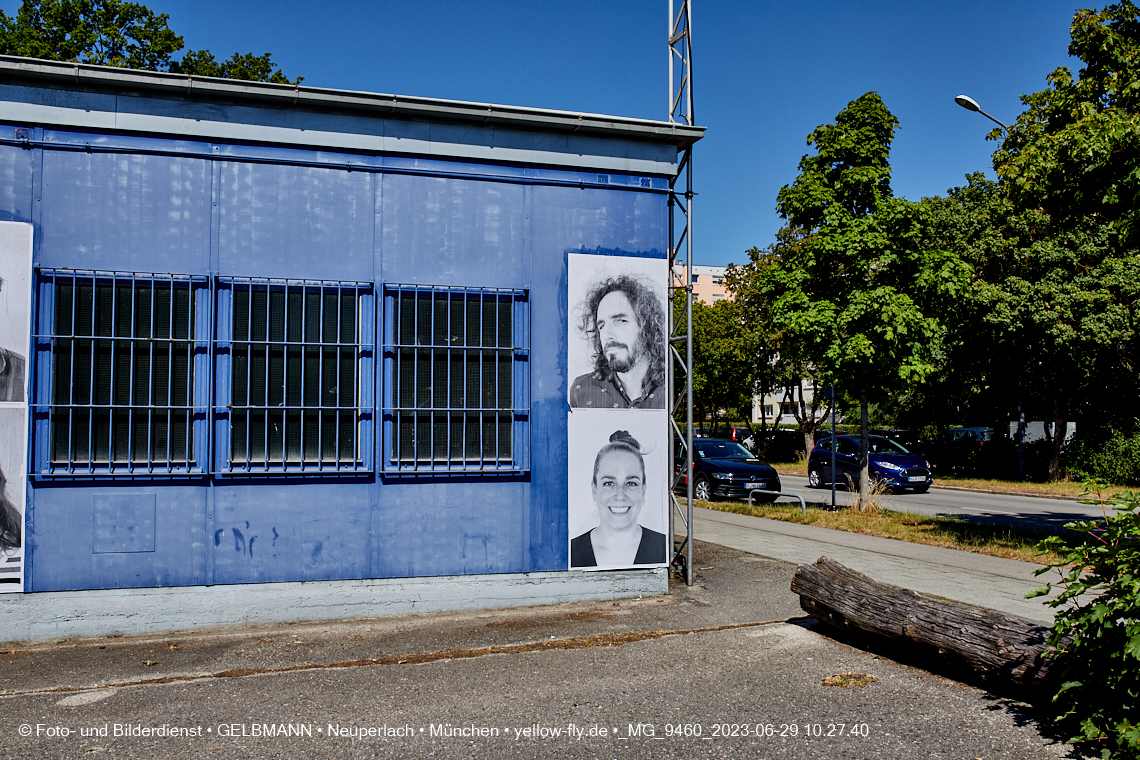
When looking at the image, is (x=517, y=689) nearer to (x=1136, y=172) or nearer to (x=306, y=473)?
(x=306, y=473)

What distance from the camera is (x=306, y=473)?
7.36m

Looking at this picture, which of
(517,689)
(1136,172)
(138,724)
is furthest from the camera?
(1136,172)

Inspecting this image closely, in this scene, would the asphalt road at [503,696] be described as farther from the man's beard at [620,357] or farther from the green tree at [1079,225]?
the green tree at [1079,225]

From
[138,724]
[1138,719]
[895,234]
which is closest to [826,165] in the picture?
[895,234]

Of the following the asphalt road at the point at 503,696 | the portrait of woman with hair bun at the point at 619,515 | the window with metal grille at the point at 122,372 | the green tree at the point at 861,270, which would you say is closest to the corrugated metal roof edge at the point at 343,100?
the window with metal grille at the point at 122,372

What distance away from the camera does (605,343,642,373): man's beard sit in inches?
324

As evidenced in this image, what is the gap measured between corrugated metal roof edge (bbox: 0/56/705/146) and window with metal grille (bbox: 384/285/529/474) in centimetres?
170

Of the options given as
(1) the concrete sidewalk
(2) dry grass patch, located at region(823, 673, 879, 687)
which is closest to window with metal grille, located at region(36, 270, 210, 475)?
(2) dry grass patch, located at region(823, 673, 879, 687)

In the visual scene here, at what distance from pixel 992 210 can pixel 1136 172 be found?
17.0m

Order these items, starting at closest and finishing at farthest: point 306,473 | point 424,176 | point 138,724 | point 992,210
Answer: point 138,724 → point 306,473 → point 424,176 → point 992,210

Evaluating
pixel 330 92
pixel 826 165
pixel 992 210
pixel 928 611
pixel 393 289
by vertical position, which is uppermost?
pixel 992 210

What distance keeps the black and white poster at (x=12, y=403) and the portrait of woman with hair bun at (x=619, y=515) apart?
4846mm

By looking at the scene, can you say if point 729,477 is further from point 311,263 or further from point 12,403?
point 12,403

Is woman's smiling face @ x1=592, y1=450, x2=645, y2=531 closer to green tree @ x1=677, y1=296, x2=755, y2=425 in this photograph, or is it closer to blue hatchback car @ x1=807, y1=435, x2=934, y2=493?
blue hatchback car @ x1=807, y1=435, x2=934, y2=493
